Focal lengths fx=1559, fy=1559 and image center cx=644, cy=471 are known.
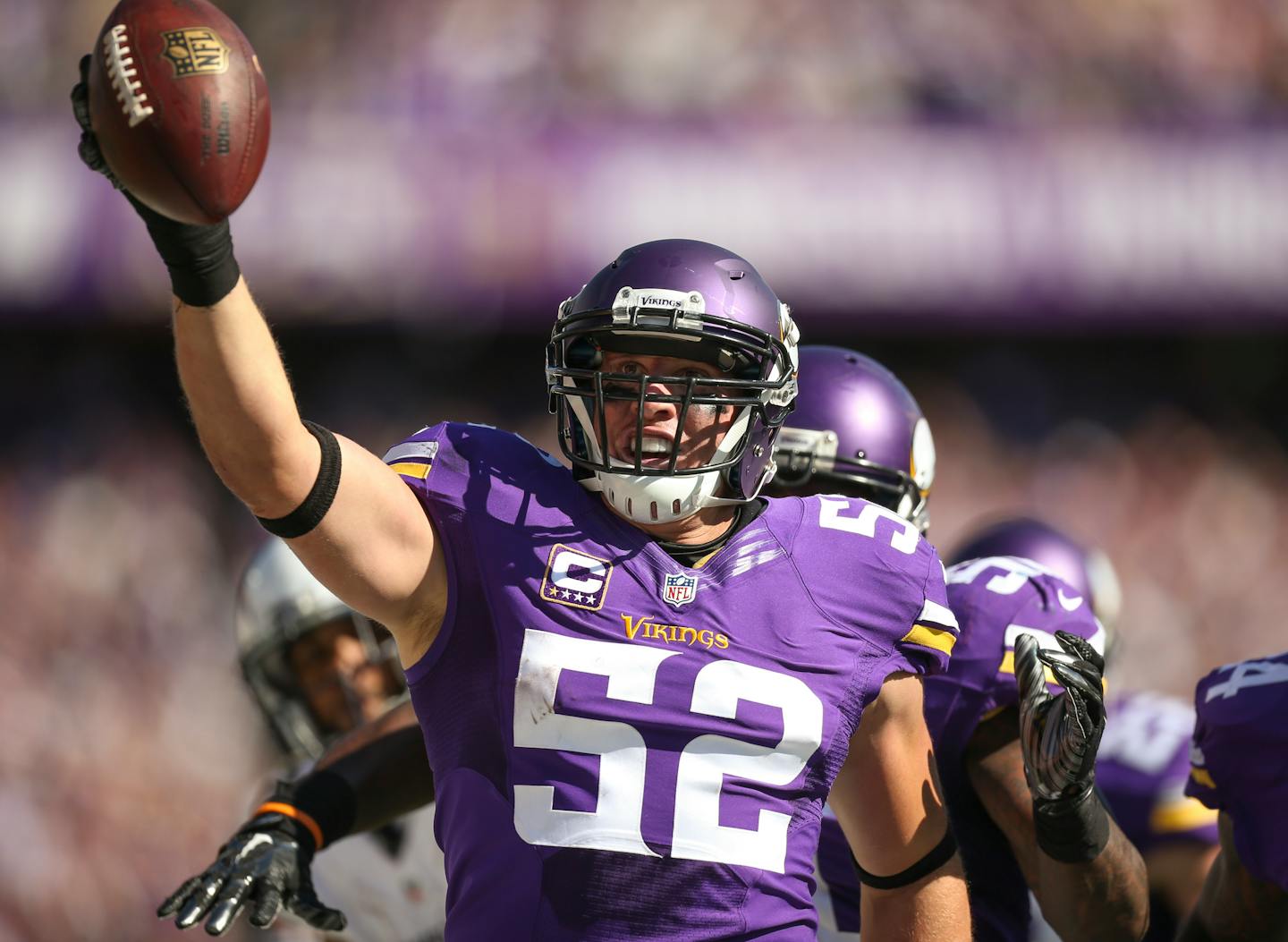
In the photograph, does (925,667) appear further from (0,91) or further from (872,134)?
(0,91)

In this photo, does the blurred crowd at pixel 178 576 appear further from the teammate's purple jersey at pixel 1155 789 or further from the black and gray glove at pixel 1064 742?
the black and gray glove at pixel 1064 742

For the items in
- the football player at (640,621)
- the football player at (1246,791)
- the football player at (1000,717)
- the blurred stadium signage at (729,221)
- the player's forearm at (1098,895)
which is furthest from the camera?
the blurred stadium signage at (729,221)

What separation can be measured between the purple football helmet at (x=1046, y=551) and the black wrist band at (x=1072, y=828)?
4.70ft

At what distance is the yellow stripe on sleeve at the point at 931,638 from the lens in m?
2.38

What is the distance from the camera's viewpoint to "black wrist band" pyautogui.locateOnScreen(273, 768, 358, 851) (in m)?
2.87

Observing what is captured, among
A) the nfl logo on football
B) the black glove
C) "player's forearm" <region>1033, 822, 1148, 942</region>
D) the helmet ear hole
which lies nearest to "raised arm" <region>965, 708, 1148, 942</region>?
"player's forearm" <region>1033, 822, 1148, 942</region>

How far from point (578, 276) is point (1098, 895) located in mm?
5853

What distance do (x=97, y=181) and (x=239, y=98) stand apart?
6.70m

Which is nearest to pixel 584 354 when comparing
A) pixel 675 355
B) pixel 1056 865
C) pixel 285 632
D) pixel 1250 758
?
pixel 675 355

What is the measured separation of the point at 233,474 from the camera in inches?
76.0

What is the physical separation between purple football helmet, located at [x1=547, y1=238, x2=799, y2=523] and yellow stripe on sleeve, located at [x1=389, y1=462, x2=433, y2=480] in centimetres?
25

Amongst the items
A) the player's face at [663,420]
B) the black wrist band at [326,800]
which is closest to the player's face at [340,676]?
the black wrist band at [326,800]

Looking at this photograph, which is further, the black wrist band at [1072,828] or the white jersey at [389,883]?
the white jersey at [389,883]

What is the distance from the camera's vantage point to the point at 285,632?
3938 mm
